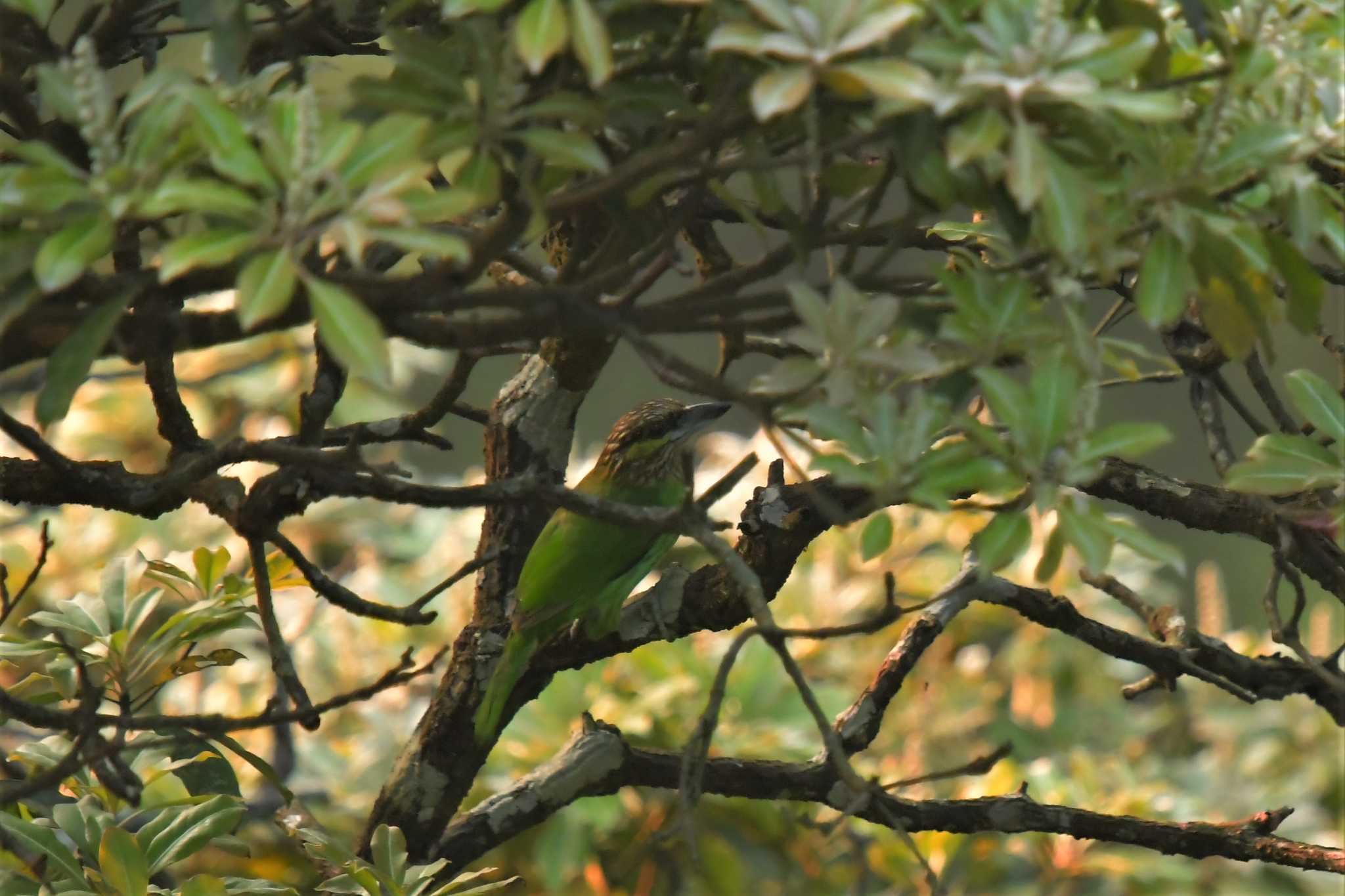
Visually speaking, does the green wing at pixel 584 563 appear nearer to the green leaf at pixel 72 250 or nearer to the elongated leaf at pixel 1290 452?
the elongated leaf at pixel 1290 452

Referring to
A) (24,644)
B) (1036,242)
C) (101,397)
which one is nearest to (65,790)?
(24,644)

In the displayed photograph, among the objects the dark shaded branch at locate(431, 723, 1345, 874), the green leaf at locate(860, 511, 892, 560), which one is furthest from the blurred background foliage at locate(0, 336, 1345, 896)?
the green leaf at locate(860, 511, 892, 560)

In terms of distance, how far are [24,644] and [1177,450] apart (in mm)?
6644

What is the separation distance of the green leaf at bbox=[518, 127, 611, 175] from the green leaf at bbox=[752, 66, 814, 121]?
10 centimetres

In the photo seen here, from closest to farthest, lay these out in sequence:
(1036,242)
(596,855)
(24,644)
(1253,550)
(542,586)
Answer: (1036,242), (24,644), (542,586), (596,855), (1253,550)

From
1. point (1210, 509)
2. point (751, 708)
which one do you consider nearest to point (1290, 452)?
point (1210, 509)

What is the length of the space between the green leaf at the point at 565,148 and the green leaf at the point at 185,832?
0.97 m

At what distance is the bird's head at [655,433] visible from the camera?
266cm

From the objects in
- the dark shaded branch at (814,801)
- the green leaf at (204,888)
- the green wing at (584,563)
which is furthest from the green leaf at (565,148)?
the green wing at (584,563)

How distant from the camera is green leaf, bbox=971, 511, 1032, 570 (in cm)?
89

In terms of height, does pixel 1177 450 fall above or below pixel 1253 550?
above

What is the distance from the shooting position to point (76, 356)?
83cm

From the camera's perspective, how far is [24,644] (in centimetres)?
151

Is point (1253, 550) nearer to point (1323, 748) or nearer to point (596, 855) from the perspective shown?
point (1323, 748)
